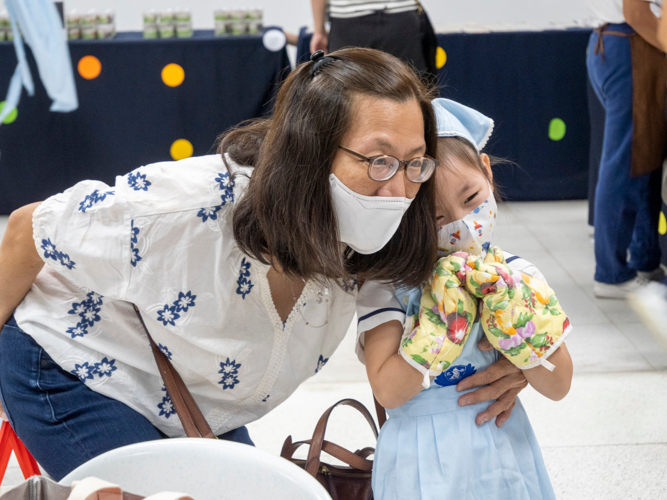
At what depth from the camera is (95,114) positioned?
3.58 metres

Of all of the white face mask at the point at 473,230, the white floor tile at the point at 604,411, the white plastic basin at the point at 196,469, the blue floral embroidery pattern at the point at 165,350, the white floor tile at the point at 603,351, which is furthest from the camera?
the white floor tile at the point at 603,351

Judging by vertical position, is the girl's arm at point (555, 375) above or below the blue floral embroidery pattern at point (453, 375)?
above

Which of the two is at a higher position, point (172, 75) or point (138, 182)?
point (138, 182)

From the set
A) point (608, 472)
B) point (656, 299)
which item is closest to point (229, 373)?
point (608, 472)

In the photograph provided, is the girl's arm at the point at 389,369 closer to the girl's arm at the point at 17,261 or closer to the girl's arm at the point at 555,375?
the girl's arm at the point at 555,375

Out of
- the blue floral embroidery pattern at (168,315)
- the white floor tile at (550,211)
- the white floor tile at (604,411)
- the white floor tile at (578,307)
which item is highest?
the blue floral embroidery pattern at (168,315)

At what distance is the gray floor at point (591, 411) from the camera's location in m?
1.70

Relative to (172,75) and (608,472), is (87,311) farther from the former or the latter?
(172,75)

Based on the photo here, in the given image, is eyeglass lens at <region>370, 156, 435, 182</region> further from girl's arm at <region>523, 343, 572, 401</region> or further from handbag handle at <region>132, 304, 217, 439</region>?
handbag handle at <region>132, 304, 217, 439</region>

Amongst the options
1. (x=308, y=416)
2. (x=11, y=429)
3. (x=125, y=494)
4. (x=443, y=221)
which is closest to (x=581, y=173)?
(x=308, y=416)

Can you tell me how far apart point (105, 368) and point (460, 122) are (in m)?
0.73

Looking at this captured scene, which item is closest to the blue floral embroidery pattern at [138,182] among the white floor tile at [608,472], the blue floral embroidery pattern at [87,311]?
the blue floral embroidery pattern at [87,311]

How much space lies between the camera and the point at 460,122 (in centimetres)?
115

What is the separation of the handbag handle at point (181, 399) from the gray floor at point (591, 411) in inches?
28.8
